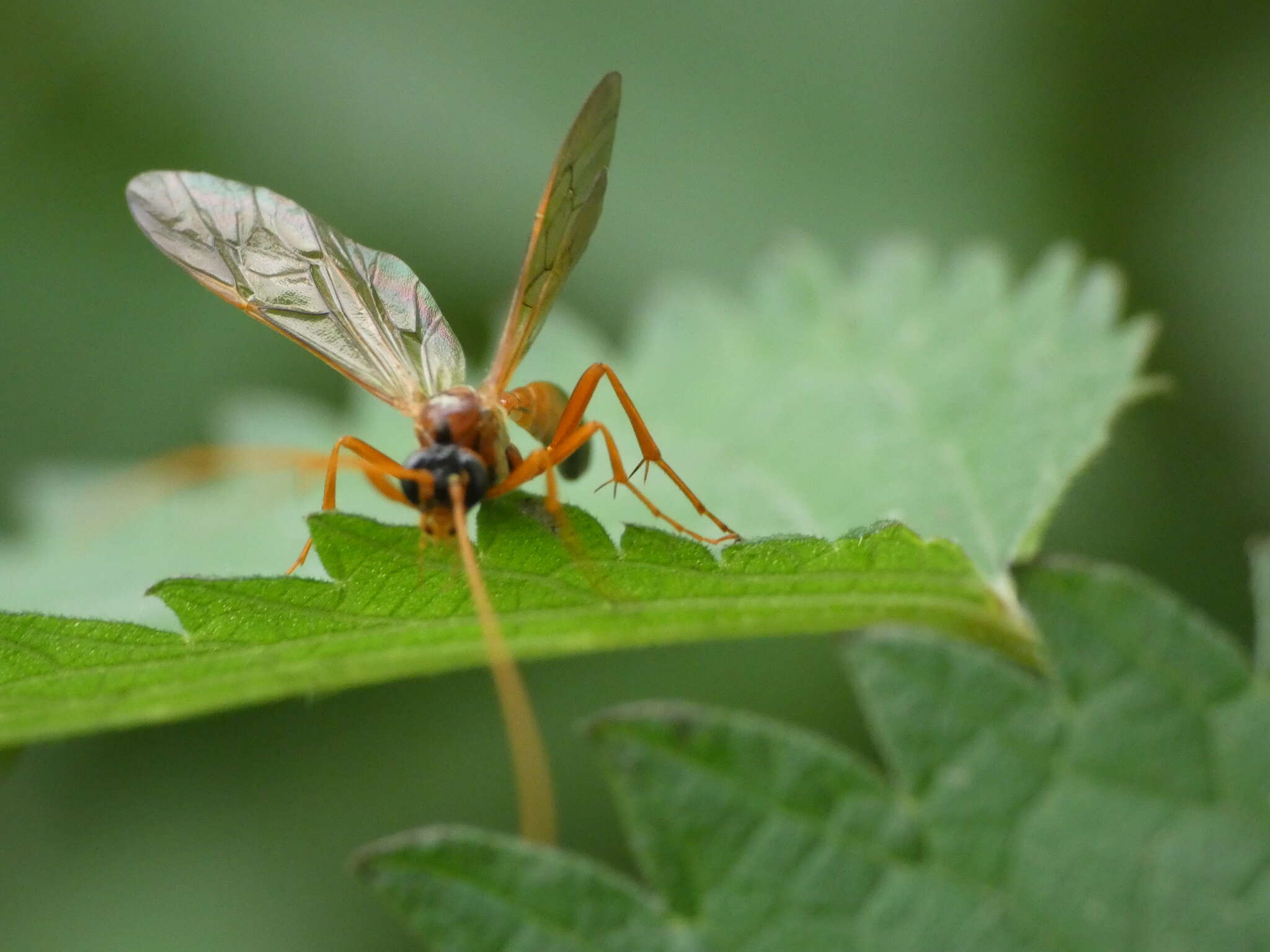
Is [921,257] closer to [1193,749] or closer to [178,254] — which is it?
[178,254]

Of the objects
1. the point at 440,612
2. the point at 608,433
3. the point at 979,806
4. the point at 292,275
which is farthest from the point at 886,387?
the point at 979,806

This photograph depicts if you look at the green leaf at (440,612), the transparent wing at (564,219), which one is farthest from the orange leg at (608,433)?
the green leaf at (440,612)

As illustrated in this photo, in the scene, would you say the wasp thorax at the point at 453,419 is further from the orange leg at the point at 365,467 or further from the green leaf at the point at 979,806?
the green leaf at the point at 979,806

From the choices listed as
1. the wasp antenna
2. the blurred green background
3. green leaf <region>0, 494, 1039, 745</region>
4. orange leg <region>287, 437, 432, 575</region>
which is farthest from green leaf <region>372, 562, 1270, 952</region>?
the blurred green background

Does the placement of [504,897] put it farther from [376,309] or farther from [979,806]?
[376,309]

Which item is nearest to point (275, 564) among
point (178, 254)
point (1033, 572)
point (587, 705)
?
point (178, 254)

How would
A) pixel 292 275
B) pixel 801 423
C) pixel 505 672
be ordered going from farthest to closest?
pixel 801 423 → pixel 292 275 → pixel 505 672
